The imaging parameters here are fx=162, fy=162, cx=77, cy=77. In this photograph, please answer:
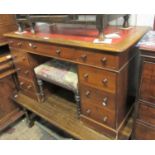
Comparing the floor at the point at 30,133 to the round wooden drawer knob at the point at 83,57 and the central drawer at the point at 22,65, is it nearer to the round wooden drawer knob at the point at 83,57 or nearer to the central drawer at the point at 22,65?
the central drawer at the point at 22,65

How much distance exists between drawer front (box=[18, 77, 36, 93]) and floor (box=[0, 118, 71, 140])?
0.46 metres

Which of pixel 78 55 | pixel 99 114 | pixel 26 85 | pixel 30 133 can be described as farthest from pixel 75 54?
pixel 30 133

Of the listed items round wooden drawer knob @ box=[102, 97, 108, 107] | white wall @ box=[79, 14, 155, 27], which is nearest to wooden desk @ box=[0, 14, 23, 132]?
white wall @ box=[79, 14, 155, 27]

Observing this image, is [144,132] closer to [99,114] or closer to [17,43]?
[99,114]

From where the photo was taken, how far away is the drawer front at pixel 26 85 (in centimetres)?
168

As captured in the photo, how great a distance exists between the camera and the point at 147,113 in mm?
1031

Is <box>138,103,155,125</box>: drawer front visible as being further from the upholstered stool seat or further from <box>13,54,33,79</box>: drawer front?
A: <box>13,54,33,79</box>: drawer front

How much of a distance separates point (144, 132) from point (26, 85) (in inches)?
48.4

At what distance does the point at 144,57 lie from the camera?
34.9 inches

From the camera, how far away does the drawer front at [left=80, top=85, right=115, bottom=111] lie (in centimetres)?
108
